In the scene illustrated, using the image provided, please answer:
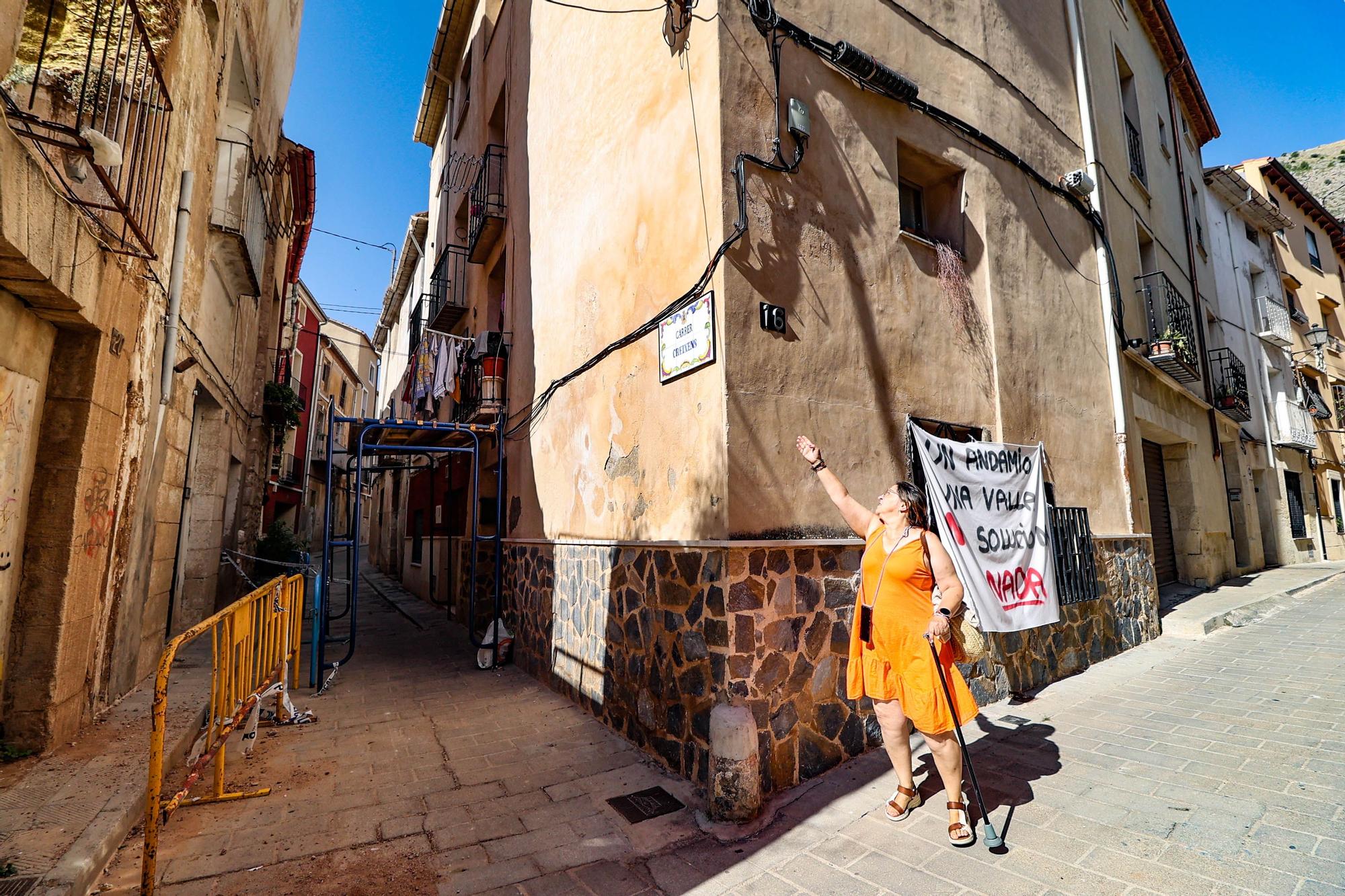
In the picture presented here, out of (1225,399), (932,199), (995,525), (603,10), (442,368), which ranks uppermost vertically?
(603,10)

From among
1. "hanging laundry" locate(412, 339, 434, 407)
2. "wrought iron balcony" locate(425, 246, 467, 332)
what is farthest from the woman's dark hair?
"wrought iron balcony" locate(425, 246, 467, 332)

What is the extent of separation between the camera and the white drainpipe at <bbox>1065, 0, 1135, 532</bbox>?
7.72 m

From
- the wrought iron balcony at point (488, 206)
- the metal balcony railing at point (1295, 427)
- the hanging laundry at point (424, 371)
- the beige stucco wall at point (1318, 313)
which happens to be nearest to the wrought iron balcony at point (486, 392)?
the hanging laundry at point (424, 371)

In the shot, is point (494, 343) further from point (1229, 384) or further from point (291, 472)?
point (291, 472)

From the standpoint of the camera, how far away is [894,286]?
5371 millimetres

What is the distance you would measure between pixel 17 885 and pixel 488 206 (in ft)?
29.2

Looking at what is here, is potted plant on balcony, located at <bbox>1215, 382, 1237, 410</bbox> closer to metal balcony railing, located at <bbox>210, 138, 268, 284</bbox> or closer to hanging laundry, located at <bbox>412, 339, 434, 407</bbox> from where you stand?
hanging laundry, located at <bbox>412, 339, 434, 407</bbox>

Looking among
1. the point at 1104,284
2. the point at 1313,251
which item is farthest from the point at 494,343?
the point at 1313,251

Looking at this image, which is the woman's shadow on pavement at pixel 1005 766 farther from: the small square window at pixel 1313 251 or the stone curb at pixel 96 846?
the small square window at pixel 1313 251

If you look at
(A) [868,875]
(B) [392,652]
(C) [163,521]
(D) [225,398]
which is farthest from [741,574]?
(D) [225,398]

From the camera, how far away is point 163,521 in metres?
5.98

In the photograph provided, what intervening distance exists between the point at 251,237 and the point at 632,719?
24.8 feet

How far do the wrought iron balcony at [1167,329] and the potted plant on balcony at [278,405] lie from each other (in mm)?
13789

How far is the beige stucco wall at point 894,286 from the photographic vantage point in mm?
4453
